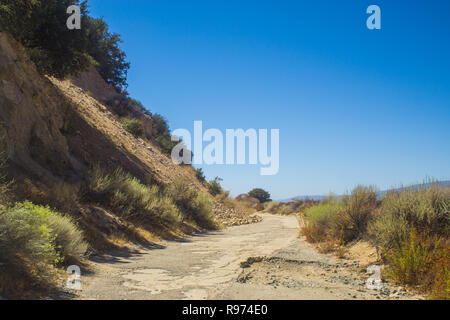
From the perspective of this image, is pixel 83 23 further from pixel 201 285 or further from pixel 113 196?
pixel 201 285

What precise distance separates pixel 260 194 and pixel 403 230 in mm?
51868

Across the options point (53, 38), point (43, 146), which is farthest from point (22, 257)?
point (53, 38)

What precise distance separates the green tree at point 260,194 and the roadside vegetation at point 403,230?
4634 centimetres

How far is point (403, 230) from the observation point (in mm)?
5996

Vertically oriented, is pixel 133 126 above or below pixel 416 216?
above

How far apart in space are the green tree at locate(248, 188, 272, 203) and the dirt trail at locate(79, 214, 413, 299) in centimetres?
4906

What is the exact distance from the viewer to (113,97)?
26250 millimetres

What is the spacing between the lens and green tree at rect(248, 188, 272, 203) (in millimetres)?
57028

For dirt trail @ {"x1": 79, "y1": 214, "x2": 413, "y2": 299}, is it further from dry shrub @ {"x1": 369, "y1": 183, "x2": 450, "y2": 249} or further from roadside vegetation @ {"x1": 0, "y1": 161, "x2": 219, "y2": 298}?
dry shrub @ {"x1": 369, "y1": 183, "x2": 450, "y2": 249}

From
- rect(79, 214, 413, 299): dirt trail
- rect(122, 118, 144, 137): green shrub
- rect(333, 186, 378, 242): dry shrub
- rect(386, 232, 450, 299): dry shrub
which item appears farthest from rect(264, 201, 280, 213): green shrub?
rect(386, 232, 450, 299): dry shrub

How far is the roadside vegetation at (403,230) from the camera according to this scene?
4.91 m
